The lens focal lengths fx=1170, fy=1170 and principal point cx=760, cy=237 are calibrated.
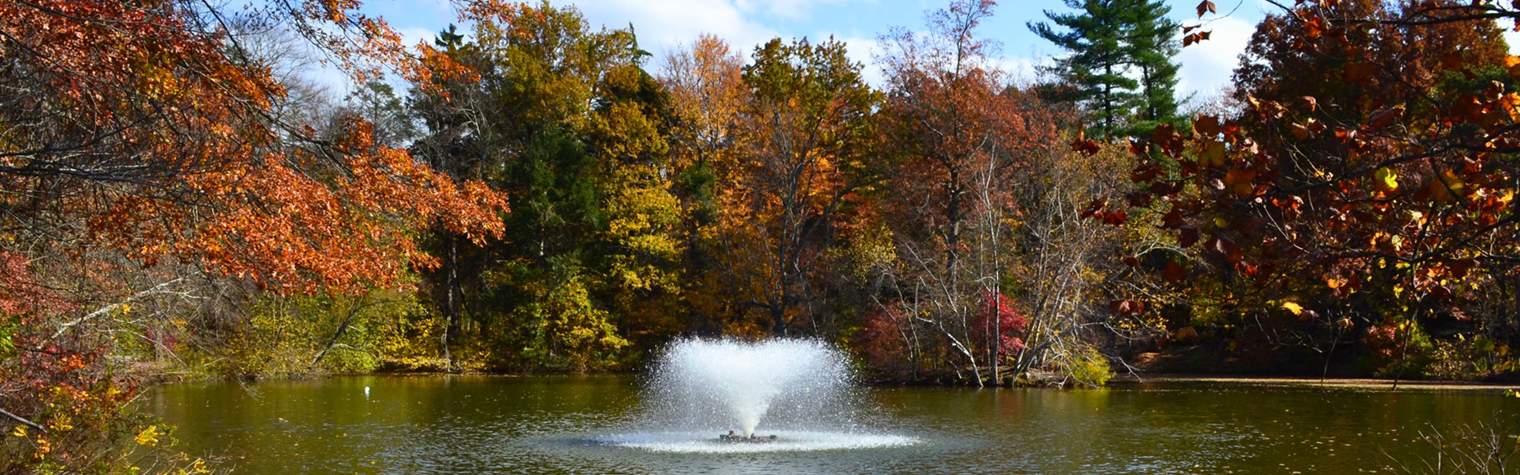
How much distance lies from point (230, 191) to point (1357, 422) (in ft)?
52.5

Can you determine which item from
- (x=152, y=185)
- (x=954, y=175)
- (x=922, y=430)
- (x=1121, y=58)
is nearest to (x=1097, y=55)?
(x=1121, y=58)

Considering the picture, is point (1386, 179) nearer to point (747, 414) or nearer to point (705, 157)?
point (747, 414)

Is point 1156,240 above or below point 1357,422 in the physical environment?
above

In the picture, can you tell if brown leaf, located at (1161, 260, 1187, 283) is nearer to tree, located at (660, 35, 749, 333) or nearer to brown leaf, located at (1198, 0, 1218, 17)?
brown leaf, located at (1198, 0, 1218, 17)

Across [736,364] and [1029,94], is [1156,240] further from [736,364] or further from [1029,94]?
[736,364]

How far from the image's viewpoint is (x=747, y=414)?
685 inches

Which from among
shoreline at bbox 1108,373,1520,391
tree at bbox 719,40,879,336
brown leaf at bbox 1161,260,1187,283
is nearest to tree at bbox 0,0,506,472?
brown leaf at bbox 1161,260,1187,283

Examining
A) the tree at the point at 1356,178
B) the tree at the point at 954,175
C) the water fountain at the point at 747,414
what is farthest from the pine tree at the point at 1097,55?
the tree at the point at 1356,178

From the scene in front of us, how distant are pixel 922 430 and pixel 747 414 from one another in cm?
266

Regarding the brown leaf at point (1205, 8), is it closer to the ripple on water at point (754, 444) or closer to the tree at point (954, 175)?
the ripple on water at point (754, 444)

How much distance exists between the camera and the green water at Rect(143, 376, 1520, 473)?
45.7 ft

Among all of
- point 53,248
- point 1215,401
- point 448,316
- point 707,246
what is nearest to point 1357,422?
point 1215,401

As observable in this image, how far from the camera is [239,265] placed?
927 centimetres

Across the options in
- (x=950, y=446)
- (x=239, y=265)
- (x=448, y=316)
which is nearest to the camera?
(x=239, y=265)
